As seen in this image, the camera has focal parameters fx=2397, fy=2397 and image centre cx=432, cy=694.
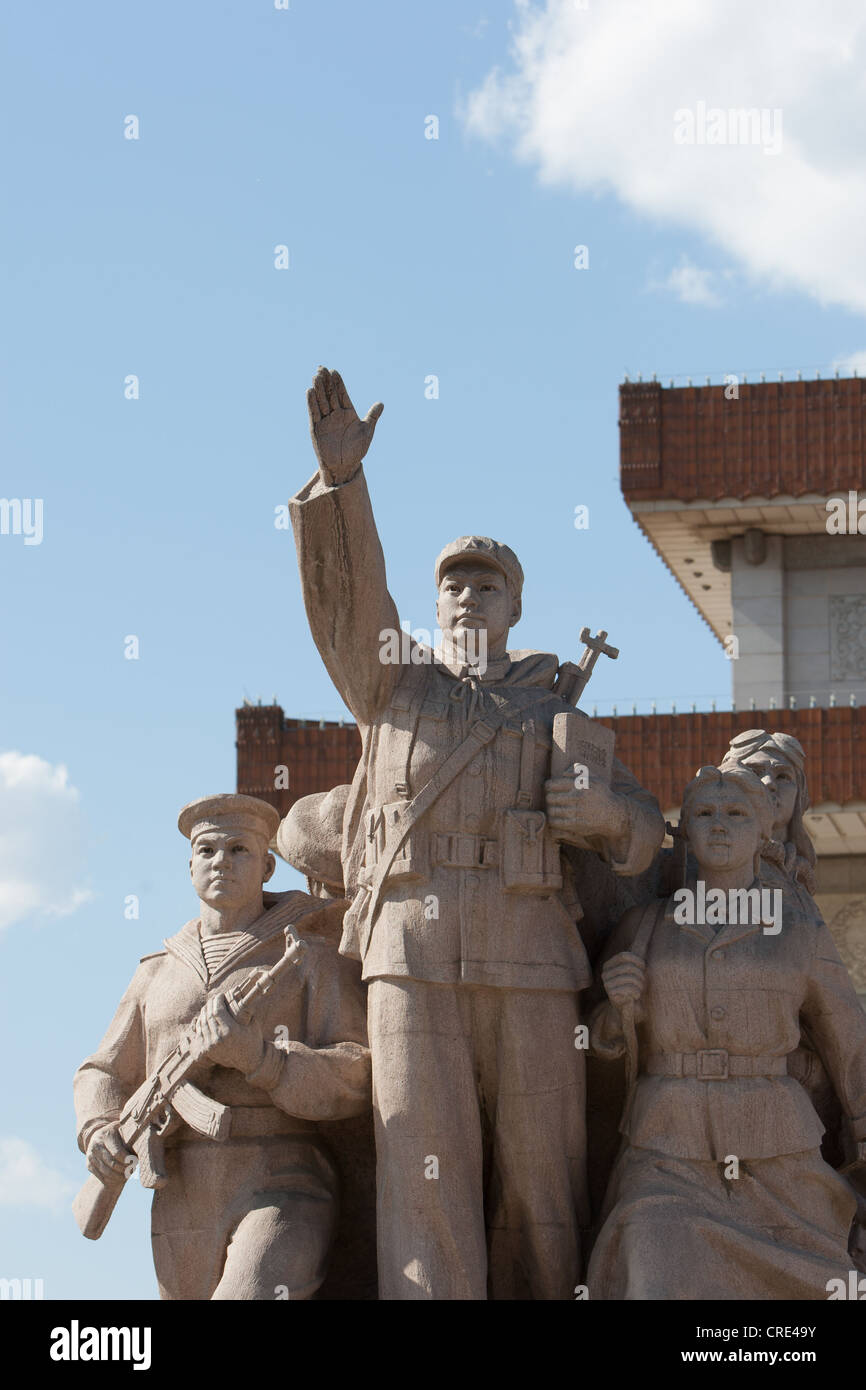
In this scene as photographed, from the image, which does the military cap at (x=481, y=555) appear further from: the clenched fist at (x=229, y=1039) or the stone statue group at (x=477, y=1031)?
the clenched fist at (x=229, y=1039)

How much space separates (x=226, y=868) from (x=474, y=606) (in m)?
1.38

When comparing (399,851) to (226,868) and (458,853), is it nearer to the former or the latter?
(458,853)

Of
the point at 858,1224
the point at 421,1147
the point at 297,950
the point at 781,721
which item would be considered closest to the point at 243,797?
the point at 297,950

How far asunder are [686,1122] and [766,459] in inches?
1085

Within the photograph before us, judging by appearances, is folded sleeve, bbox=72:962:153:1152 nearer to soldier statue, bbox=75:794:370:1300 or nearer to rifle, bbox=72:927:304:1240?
soldier statue, bbox=75:794:370:1300

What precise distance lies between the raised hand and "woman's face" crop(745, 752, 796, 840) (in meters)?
2.25

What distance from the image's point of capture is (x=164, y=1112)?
8.80 m

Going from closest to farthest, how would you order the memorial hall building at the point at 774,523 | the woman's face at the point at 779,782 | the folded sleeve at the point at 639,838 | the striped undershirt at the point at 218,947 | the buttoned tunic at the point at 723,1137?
the buttoned tunic at the point at 723,1137, the folded sleeve at the point at 639,838, the striped undershirt at the point at 218,947, the woman's face at the point at 779,782, the memorial hall building at the point at 774,523

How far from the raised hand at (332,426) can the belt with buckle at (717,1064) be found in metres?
2.45

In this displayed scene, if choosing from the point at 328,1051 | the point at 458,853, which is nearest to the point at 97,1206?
the point at 328,1051

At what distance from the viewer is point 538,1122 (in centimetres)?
855

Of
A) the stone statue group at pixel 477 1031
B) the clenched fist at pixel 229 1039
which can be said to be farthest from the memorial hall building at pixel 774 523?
the clenched fist at pixel 229 1039

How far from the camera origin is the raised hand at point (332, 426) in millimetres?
8469
